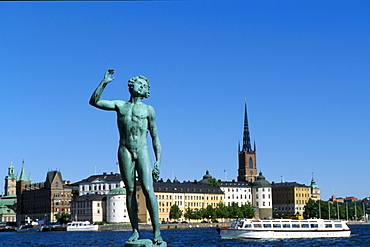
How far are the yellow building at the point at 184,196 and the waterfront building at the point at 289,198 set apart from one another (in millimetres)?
25655

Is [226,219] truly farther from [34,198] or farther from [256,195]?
[34,198]

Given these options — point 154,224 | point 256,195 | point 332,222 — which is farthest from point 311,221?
point 256,195

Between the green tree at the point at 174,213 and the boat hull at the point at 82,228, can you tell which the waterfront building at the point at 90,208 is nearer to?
the green tree at the point at 174,213

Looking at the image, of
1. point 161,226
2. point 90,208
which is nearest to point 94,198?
point 90,208

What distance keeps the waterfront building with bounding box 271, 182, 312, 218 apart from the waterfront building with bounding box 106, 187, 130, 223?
197ft

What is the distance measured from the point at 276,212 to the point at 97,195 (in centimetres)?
5957

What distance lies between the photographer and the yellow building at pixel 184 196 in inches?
5694

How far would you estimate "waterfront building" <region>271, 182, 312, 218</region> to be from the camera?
17862 centimetres

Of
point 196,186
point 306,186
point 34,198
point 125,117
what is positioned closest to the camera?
point 125,117

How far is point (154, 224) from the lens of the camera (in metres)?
11.5

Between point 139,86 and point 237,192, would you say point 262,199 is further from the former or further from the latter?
point 139,86

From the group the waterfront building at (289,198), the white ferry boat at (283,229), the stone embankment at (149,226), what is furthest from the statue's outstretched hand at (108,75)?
the waterfront building at (289,198)

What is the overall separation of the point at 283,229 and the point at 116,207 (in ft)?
215

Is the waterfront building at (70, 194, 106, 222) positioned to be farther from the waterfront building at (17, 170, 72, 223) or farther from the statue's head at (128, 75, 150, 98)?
the statue's head at (128, 75, 150, 98)
